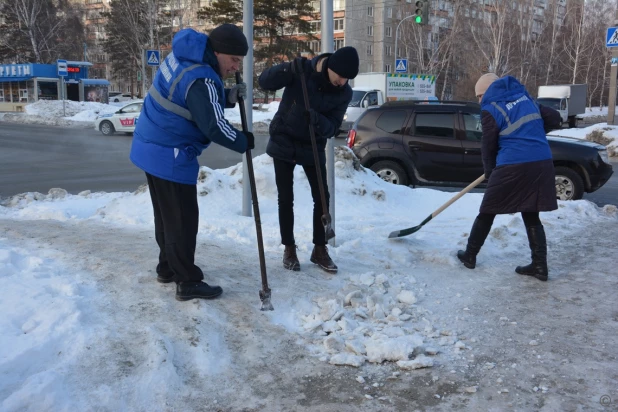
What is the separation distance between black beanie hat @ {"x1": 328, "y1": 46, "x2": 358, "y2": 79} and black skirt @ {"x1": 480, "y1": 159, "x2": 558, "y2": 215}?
1644 mm

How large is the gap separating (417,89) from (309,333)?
85.6 ft

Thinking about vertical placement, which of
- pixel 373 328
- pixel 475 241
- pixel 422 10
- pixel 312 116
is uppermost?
pixel 422 10

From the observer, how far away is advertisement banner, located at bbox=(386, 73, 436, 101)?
26.8 meters

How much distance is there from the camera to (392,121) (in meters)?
9.77

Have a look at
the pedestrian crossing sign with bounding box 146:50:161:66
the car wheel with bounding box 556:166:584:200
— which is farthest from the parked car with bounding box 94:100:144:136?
the car wheel with bounding box 556:166:584:200

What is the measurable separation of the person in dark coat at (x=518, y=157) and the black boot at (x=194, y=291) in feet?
8.51

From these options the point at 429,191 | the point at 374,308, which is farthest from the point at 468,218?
the point at 374,308

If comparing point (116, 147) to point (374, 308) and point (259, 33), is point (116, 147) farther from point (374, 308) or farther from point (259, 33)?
point (259, 33)

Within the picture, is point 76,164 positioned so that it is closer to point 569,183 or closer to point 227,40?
point 569,183

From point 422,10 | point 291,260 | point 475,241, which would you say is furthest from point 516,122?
point 422,10

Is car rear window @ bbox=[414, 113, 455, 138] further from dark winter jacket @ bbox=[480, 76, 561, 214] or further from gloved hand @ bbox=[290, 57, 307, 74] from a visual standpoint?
gloved hand @ bbox=[290, 57, 307, 74]

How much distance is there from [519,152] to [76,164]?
1217cm

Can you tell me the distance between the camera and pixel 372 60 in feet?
239

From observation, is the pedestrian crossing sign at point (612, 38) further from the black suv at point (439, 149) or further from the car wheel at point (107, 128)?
the car wheel at point (107, 128)
